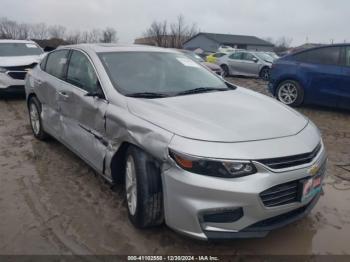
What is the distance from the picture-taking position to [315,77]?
793cm

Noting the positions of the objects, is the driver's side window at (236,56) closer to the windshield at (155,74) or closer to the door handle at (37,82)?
the door handle at (37,82)

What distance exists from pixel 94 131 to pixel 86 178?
0.86m

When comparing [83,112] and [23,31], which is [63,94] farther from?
Result: [23,31]

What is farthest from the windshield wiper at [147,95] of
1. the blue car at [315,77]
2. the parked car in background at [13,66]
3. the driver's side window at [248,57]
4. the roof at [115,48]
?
the driver's side window at [248,57]

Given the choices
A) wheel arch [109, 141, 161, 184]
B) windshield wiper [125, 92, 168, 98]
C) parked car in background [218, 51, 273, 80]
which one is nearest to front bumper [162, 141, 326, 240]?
wheel arch [109, 141, 161, 184]

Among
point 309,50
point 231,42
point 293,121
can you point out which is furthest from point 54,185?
point 231,42

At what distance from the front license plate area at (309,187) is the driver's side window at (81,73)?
2.23 metres

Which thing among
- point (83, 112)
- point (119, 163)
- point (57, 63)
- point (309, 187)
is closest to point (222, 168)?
point (309, 187)

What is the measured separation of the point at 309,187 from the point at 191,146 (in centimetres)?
100

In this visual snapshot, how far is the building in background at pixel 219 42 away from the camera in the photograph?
68706 millimetres

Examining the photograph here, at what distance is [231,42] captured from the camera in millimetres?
71375

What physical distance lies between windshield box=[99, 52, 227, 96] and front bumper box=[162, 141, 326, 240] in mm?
1246

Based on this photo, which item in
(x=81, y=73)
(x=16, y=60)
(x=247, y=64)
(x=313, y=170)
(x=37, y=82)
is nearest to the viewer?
(x=313, y=170)

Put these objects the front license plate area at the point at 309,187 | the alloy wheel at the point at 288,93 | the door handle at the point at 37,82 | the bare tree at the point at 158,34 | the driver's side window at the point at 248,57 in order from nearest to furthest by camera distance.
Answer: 1. the front license plate area at the point at 309,187
2. the door handle at the point at 37,82
3. the alloy wheel at the point at 288,93
4. the driver's side window at the point at 248,57
5. the bare tree at the point at 158,34
